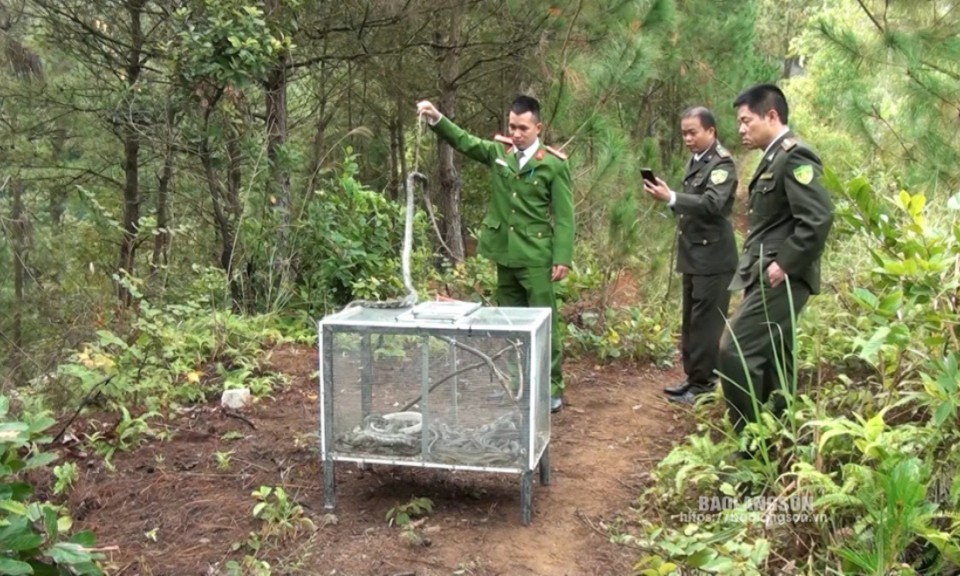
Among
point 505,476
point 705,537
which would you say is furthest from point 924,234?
point 505,476

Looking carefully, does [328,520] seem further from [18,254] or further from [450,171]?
[18,254]

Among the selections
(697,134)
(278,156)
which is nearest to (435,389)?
(697,134)

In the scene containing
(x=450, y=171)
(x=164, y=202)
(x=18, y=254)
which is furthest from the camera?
(x=164, y=202)

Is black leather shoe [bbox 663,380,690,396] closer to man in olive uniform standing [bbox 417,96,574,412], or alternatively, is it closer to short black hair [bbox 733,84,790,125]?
man in olive uniform standing [bbox 417,96,574,412]

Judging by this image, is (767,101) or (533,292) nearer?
(767,101)

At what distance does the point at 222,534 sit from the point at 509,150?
90.9 inches

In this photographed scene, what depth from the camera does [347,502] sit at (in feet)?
10.8

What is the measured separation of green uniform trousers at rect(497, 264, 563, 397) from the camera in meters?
4.18

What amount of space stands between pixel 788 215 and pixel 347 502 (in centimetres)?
220

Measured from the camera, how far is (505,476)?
11.5 ft

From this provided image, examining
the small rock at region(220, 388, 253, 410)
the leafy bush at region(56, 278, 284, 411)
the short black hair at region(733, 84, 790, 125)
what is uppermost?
the short black hair at region(733, 84, 790, 125)

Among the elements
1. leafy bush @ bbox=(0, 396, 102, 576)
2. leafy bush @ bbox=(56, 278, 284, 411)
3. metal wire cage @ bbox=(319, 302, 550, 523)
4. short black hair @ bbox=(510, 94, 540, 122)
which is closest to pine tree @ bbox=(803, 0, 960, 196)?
short black hair @ bbox=(510, 94, 540, 122)

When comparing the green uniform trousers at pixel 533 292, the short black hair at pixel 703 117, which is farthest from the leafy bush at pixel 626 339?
the short black hair at pixel 703 117

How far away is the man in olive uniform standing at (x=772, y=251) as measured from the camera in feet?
10.7
